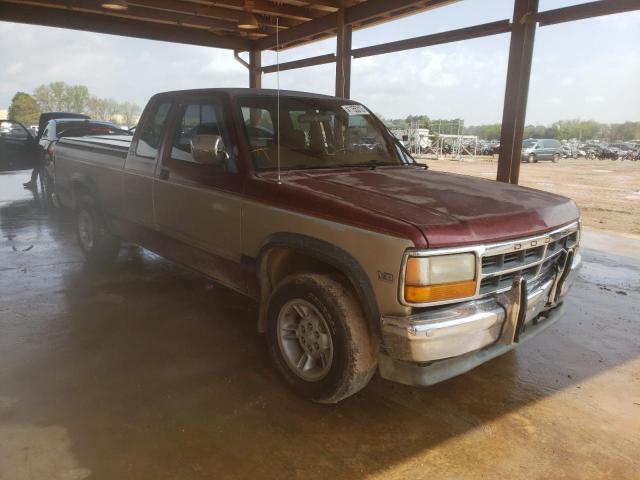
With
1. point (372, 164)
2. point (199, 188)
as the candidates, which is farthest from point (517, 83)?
point (199, 188)

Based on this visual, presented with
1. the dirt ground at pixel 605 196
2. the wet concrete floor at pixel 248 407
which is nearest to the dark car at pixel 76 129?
the wet concrete floor at pixel 248 407

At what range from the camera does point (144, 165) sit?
4215mm

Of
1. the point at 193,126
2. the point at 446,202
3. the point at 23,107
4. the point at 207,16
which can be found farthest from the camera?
the point at 23,107

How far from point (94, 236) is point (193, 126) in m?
2.32

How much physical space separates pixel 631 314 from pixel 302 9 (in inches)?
297

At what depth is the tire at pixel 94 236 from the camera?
17.2ft

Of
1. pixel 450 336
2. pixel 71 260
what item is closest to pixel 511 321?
pixel 450 336

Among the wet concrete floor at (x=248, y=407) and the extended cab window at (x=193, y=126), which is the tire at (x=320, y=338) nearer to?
the wet concrete floor at (x=248, y=407)

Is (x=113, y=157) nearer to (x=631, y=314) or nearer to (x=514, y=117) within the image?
(x=514, y=117)

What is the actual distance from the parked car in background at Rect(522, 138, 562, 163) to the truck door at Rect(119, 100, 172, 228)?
28.3 meters

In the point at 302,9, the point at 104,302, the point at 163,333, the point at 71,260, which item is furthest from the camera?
the point at 302,9

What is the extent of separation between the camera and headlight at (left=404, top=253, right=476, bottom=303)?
223 cm

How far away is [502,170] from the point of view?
6.07 meters

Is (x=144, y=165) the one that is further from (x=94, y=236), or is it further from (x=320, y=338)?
(x=320, y=338)
